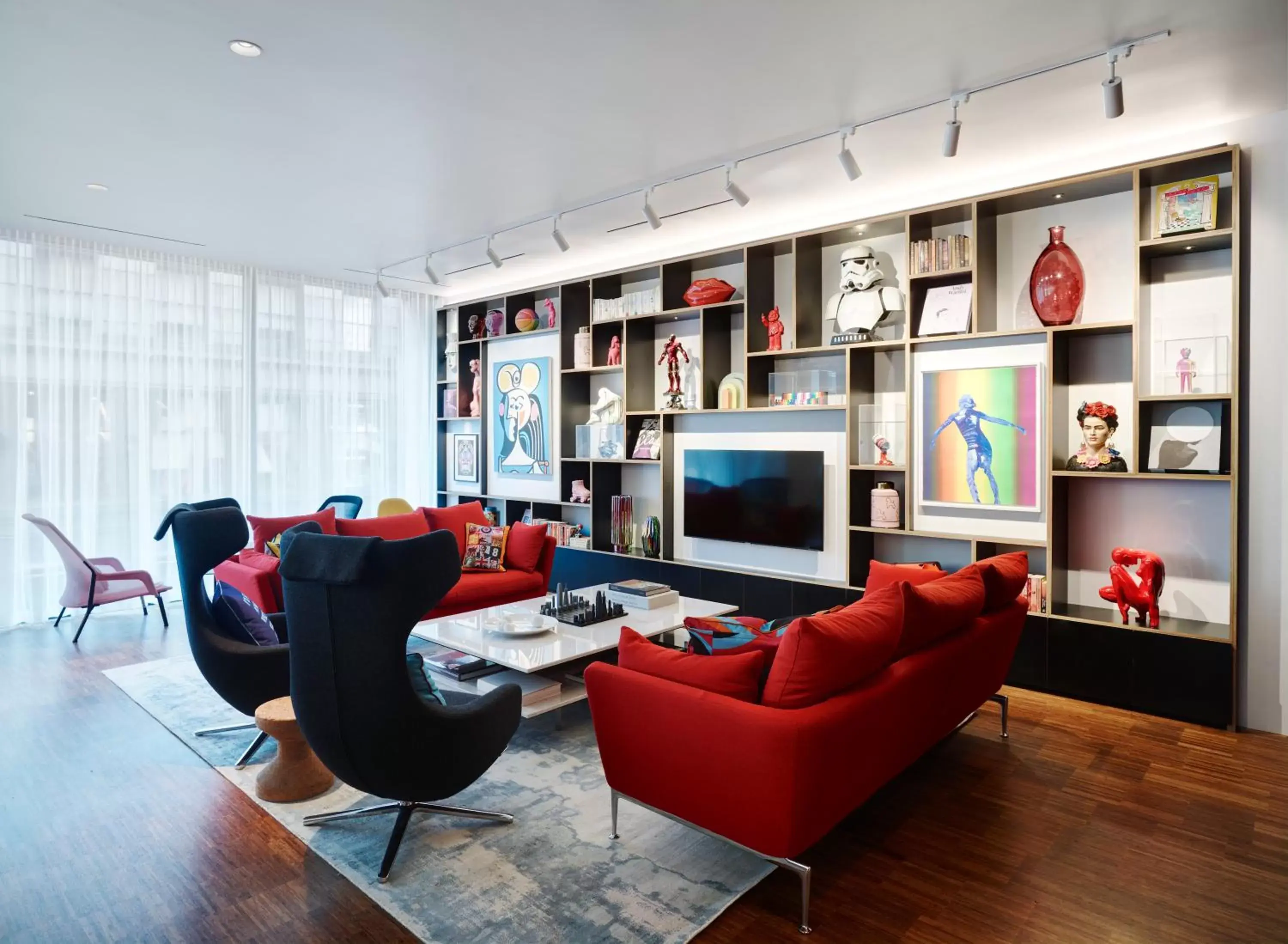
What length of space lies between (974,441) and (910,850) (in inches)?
103

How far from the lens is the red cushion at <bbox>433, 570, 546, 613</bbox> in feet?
16.1

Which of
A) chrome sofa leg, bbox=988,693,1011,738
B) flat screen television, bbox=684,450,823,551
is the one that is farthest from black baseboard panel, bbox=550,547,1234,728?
chrome sofa leg, bbox=988,693,1011,738

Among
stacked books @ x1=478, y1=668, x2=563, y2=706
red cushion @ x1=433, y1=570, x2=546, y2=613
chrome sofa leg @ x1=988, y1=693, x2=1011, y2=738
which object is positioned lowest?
chrome sofa leg @ x1=988, y1=693, x2=1011, y2=738

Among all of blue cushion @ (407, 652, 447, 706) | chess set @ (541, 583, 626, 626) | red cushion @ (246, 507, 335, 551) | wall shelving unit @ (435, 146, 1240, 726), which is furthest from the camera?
red cushion @ (246, 507, 335, 551)

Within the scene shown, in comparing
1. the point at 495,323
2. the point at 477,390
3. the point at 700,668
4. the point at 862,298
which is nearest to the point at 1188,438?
the point at 862,298

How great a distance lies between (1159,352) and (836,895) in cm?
319

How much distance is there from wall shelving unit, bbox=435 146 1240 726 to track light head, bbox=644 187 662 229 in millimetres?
829

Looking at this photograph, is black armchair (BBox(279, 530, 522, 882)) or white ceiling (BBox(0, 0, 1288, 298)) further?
white ceiling (BBox(0, 0, 1288, 298))

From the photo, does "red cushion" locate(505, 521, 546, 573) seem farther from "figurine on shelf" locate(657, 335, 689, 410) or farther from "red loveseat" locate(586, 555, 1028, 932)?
"red loveseat" locate(586, 555, 1028, 932)

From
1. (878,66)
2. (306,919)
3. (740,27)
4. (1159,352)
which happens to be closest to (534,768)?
(306,919)

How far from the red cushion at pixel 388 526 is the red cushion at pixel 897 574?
9.19 ft

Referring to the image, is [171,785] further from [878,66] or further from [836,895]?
[878,66]

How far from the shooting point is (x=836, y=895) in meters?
2.34

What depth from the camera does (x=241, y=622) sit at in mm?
3291
